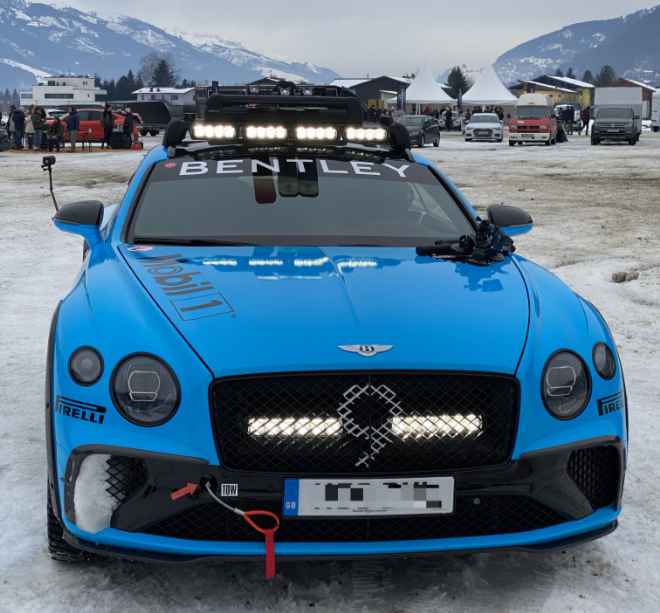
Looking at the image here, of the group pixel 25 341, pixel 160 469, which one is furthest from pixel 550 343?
pixel 25 341

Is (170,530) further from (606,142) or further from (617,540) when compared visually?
(606,142)

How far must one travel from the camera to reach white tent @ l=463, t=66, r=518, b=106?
245ft

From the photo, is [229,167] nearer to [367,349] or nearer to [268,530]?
[367,349]

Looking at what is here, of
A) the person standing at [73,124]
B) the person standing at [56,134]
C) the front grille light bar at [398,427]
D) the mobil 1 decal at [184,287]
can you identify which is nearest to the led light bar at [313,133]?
the mobil 1 decal at [184,287]

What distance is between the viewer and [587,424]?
2895 millimetres

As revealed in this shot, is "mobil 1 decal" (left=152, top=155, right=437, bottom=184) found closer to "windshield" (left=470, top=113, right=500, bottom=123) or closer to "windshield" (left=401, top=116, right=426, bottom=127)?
"windshield" (left=401, top=116, right=426, bottom=127)

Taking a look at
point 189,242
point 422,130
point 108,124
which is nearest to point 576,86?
point 422,130

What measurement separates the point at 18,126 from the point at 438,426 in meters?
31.3

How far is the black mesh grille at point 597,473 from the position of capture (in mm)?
2934

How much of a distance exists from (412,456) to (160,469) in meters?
0.71

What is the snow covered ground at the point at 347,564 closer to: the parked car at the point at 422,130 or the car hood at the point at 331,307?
the car hood at the point at 331,307

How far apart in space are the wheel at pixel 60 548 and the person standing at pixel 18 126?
30.1 meters

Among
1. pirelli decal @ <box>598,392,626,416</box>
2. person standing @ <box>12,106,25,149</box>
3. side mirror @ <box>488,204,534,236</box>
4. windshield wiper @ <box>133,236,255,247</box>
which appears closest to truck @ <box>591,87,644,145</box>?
person standing @ <box>12,106,25,149</box>

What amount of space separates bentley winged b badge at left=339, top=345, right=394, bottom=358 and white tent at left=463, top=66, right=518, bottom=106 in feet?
241
